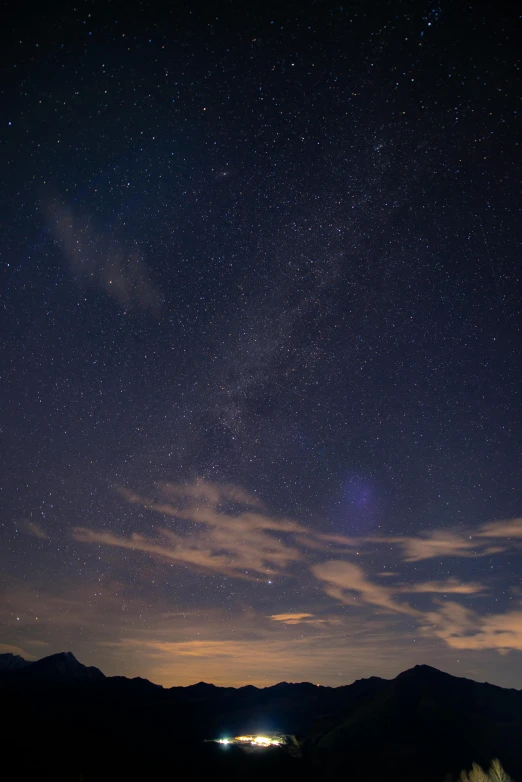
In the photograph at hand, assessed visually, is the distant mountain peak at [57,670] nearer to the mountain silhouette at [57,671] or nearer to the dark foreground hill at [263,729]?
the mountain silhouette at [57,671]

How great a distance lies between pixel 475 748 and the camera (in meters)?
93.6

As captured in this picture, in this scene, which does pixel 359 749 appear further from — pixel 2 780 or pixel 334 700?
pixel 2 780

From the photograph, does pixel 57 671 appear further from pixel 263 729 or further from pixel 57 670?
pixel 263 729

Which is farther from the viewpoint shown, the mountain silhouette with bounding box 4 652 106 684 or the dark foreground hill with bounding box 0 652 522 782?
the mountain silhouette with bounding box 4 652 106 684

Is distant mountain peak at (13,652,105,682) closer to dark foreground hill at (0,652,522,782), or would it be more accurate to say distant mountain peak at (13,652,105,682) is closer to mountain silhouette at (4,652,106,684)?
mountain silhouette at (4,652,106,684)

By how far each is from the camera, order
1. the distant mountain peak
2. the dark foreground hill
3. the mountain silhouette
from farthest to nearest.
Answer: the distant mountain peak < the mountain silhouette < the dark foreground hill

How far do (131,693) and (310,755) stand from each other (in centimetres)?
9550

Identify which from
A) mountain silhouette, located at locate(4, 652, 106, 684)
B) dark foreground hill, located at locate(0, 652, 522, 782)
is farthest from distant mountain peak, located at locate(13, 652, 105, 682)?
dark foreground hill, located at locate(0, 652, 522, 782)

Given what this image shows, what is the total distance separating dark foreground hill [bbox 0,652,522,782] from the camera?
67.2 m

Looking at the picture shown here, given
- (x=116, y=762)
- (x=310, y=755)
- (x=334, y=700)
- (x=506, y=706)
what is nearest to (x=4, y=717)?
(x=116, y=762)

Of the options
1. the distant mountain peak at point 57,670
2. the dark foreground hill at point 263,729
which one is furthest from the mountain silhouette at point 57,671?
the dark foreground hill at point 263,729

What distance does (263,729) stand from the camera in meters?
127

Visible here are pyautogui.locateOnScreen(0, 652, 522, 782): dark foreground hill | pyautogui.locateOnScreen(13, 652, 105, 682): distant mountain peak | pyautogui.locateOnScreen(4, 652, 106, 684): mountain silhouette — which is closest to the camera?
pyautogui.locateOnScreen(0, 652, 522, 782): dark foreground hill

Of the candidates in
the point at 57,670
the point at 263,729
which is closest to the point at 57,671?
the point at 57,670
